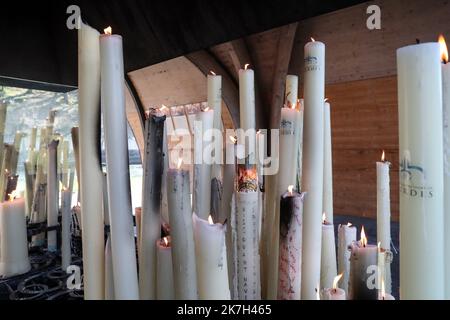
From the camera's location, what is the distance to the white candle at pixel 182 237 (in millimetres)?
270

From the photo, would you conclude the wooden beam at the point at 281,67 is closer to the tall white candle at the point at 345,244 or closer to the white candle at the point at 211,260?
the tall white candle at the point at 345,244

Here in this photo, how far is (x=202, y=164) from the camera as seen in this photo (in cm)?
35

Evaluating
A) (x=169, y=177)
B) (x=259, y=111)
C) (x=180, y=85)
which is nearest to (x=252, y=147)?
(x=169, y=177)

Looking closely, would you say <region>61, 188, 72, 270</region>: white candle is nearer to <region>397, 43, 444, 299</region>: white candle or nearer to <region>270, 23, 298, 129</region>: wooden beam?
<region>397, 43, 444, 299</region>: white candle

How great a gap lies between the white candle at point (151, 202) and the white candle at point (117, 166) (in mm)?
15

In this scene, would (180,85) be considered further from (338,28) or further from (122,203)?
(122,203)

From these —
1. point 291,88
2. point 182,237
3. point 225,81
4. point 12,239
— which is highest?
point 225,81

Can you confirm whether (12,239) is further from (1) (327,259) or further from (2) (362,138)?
(2) (362,138)

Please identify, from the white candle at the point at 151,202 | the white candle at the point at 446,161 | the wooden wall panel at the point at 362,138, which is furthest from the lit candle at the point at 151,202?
the wooden wall panel at the point at 362,138

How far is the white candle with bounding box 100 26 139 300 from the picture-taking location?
0.29m

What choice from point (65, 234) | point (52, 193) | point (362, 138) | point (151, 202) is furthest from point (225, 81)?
point (151, 202)

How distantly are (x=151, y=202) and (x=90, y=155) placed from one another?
8 cm


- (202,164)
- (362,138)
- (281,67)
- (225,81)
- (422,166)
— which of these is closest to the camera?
(422,166)

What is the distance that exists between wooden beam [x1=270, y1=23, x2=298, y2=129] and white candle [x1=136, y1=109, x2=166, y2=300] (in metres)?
2.59
